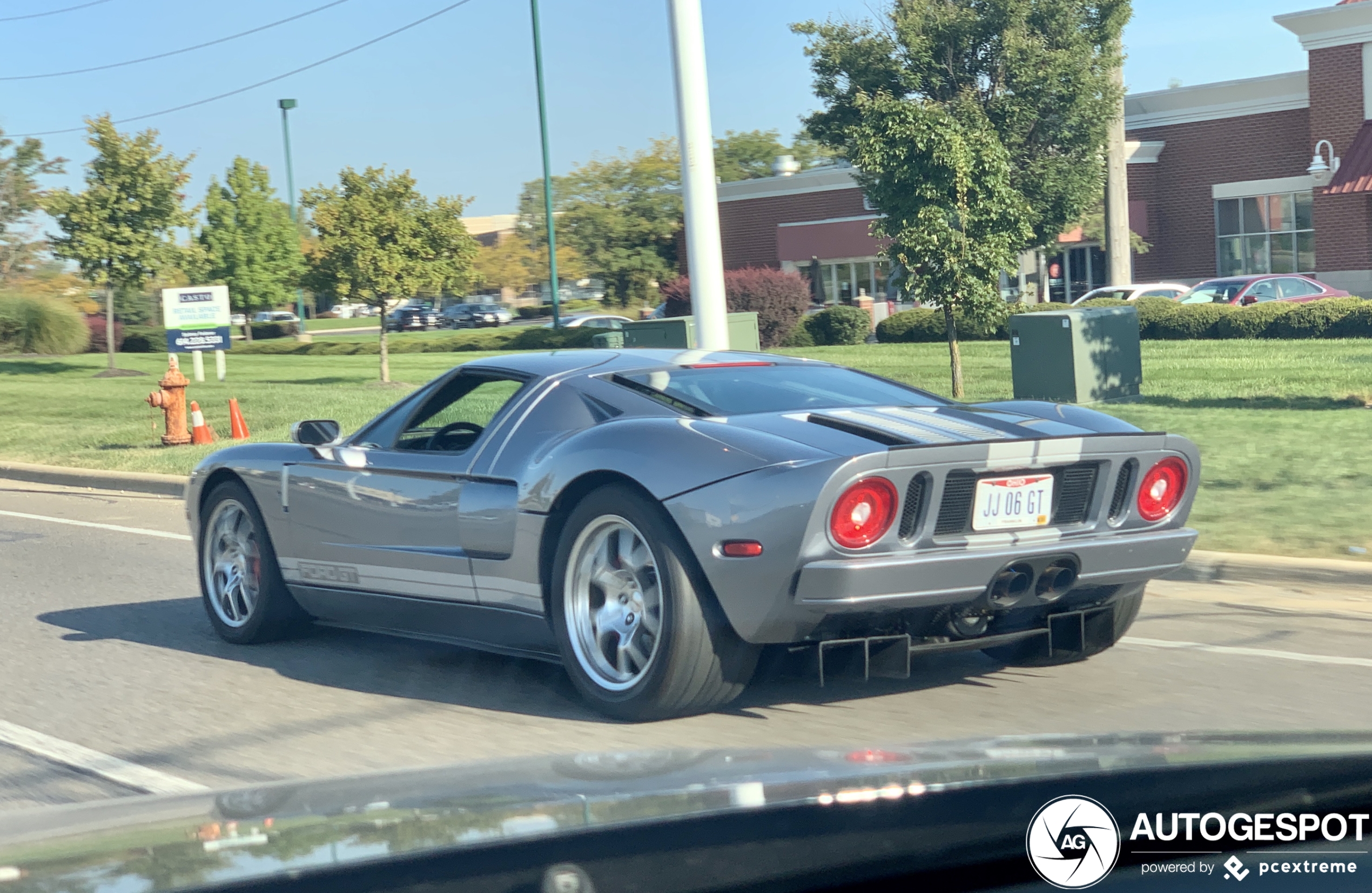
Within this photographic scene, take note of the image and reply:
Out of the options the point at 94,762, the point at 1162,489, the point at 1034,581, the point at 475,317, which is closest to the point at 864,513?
the point at 1034,581

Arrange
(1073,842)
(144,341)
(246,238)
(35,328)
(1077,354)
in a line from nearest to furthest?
(1073,842) → (1077,354) → (35,328) → (144,341) → (246,238)

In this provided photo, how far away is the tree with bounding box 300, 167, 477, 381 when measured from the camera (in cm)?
2633

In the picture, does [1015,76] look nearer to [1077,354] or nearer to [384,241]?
[384,241]

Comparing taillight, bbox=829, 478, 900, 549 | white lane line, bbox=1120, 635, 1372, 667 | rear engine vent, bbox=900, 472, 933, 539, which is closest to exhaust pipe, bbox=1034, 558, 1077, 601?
rear engine vent, bbox=900, 472, 933, 539

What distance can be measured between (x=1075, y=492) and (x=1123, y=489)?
22 centimetres

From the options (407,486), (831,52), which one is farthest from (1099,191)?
(407,486)

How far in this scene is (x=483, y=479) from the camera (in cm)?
555

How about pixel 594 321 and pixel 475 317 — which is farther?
pixel 475 317

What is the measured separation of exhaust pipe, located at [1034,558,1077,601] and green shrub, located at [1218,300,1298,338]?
22529mm

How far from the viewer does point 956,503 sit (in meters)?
4.68

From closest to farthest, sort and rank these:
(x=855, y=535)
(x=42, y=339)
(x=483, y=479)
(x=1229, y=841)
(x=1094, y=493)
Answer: (x=1229, y=841)
(x=855, y=535)
(x=1094, y=493)
(x=483, y=479)
(x=42, y=339)

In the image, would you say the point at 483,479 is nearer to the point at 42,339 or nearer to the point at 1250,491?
the point at 1250,491

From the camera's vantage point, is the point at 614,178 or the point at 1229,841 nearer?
the point at 1229,841

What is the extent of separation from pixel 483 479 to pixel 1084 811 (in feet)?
13.3
